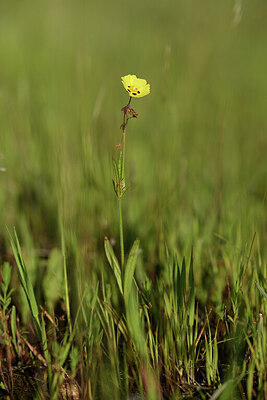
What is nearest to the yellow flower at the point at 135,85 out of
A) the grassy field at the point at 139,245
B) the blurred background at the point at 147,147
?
the grassy field at the point at 139,245

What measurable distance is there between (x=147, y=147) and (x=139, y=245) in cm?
94

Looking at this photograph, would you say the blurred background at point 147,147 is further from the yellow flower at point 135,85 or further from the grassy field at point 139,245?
the yellow flower at point 135,85

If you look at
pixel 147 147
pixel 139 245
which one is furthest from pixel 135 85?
pixel 147 147

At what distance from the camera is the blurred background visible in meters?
1.19

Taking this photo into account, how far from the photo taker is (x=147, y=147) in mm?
2115

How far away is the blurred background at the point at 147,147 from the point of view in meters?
1.19

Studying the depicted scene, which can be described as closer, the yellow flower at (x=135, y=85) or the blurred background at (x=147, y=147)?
the yellow flower at (x=135, y=85)

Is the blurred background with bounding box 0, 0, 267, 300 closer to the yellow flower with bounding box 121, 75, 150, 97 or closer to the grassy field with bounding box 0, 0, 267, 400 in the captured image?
the grassy field with bounding box 0, 0, 267, 400

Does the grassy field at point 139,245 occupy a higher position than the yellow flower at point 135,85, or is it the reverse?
the yellow flower at point 135,85

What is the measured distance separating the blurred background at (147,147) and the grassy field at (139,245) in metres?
0.01

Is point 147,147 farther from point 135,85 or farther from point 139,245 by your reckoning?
point 135,85

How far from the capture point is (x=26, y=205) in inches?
61.1

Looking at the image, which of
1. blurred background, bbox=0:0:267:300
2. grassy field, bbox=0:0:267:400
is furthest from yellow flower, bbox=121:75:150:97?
blurred background, bbox=0:0:267:300

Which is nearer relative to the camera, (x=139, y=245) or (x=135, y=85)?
(x=135, y=85)
